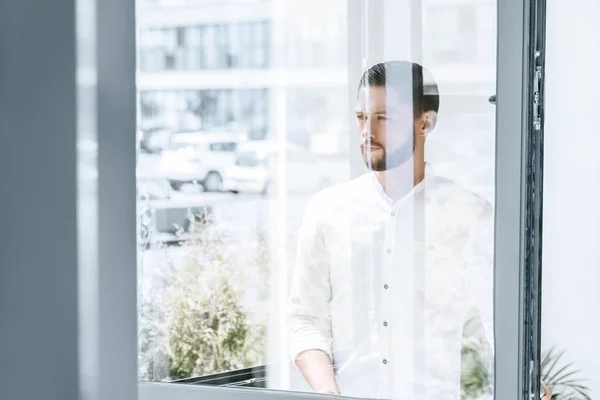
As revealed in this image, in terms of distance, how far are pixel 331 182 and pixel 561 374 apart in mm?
1150

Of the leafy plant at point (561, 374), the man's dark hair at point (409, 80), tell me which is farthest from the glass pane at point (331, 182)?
the leafy plant at point (561, 374)

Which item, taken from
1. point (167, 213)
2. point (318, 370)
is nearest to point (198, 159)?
point (167, 213)

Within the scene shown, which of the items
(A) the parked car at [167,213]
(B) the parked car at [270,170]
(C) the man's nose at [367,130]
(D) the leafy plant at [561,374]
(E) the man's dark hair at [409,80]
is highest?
(E) the man's dark hair at [409,80]

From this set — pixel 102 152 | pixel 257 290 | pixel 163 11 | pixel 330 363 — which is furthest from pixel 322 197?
pixel 102 152

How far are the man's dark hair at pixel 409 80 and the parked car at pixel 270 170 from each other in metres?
0.17

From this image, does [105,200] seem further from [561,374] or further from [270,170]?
[561,374]

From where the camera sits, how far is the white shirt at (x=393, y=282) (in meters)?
1.44

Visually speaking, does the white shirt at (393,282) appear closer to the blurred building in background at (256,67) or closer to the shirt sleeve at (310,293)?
the shirt sleeve at (310,293)

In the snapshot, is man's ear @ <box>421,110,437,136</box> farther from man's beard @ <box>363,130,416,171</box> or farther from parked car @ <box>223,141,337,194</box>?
parked car @ <box>223,141,337,194</box>

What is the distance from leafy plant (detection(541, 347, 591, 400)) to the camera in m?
2.20

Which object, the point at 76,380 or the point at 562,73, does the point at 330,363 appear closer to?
the point at 562,73

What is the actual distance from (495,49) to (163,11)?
632mm

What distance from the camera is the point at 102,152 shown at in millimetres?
241

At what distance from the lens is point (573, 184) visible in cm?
218
